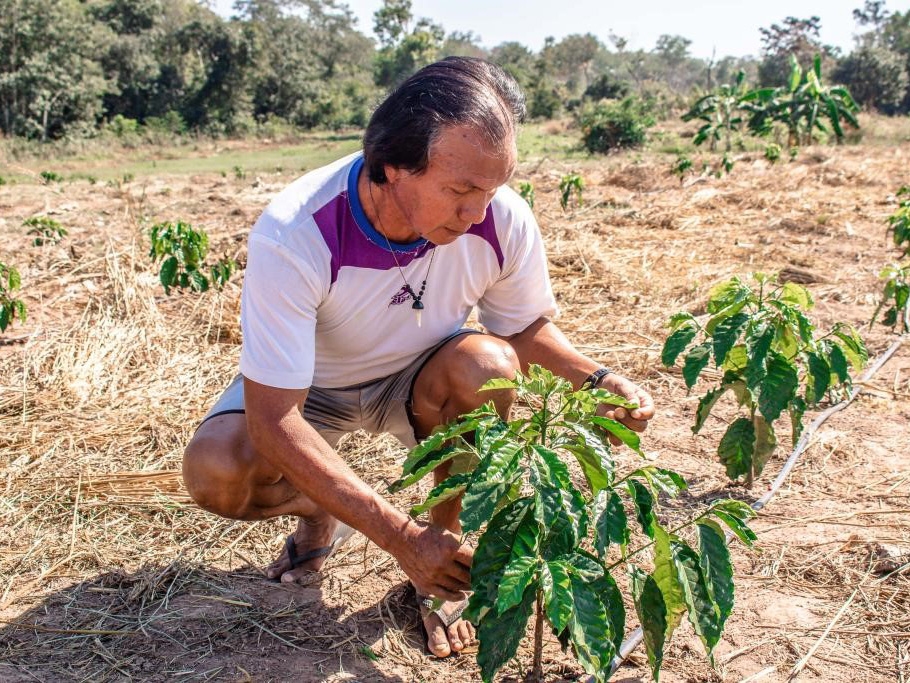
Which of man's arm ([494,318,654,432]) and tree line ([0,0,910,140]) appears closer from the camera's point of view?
man's arm ([494,318,654,432])

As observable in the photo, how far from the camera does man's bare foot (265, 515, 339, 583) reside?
2.14m

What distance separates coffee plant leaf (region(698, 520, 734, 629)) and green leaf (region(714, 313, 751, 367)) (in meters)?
0.76

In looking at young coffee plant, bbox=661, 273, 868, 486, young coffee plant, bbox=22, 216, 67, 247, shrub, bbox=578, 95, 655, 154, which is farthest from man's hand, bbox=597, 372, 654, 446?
shrub, bbox=578, 95, 655, 154

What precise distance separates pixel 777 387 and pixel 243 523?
5.14 ft

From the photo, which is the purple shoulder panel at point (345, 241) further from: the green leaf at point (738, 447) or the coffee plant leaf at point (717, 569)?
the green leaf at point (738, 447)

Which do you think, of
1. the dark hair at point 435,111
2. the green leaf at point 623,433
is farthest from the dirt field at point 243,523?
the dark hair at point 435,111

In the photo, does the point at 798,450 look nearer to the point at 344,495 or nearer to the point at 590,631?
the point at 590,631

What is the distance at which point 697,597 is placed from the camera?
4.88 ft

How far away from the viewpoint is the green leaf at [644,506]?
4.80 ft

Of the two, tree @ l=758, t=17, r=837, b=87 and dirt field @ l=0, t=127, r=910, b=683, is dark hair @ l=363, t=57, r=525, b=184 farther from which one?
tree @ l=758, t=17, r=837, b=87

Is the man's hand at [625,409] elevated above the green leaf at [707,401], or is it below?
above

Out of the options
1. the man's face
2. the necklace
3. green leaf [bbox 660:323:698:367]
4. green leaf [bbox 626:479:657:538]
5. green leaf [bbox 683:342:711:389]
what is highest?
the man's face

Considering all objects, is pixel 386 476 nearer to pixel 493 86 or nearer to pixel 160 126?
pixel 493 86

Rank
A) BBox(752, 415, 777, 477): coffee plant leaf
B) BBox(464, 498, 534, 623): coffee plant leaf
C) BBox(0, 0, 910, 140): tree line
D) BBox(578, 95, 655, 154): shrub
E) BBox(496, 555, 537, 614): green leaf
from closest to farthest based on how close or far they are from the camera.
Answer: BBox(496, 555, 537, 614): green leaf
BBox(464, 498, 534, 623): coffee plant leaf
BBox(752, 415, 777, 477): coffee plant leaf
BBox(578, 95, 655, 154): shrub
BBox(0, 0, 910, 140): tree line
